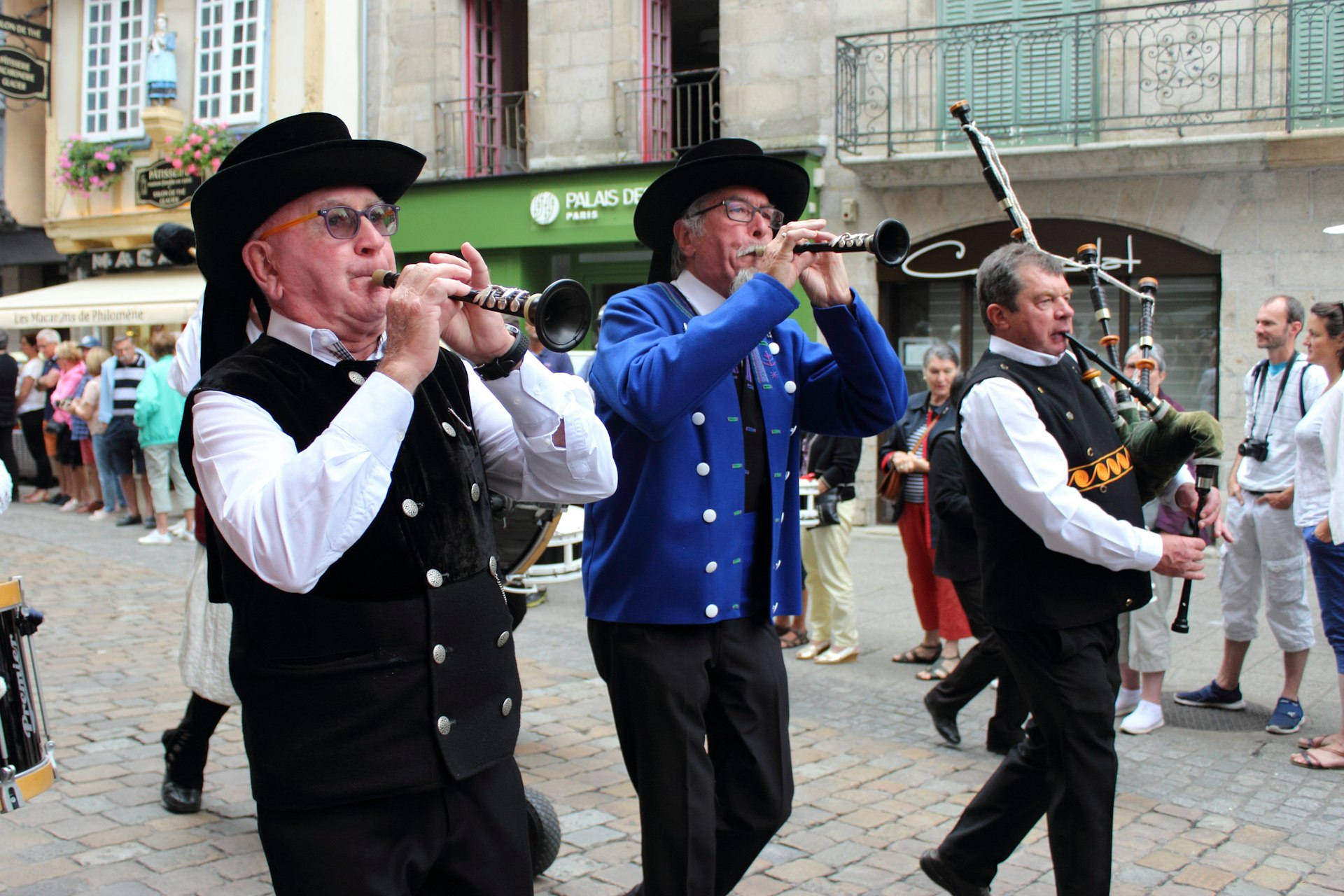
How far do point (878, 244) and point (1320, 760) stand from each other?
3.86 m

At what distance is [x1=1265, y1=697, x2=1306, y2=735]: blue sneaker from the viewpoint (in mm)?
5770

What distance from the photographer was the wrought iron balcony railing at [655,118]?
14.6 meters

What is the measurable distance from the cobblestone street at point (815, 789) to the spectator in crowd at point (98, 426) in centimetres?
561

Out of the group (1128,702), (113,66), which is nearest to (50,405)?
(113,66)

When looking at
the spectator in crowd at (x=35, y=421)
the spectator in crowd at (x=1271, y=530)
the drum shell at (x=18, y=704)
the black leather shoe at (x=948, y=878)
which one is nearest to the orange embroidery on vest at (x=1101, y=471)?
the black leather shoe at (x=948, y=878)

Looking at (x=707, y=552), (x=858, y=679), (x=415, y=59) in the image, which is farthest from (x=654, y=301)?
(x=415, y=59)

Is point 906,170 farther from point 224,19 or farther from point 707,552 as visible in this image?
point 224,19

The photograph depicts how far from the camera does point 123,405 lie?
12.7 meters

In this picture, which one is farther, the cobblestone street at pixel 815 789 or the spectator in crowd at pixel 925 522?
the spectator in crowd at pixel 925 522

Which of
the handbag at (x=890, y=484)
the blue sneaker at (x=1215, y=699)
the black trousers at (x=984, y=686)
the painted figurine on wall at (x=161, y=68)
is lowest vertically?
the blue sneaker at (x=1215, y=699)

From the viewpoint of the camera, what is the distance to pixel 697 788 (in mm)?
2943

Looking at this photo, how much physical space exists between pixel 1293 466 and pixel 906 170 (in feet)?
23.5

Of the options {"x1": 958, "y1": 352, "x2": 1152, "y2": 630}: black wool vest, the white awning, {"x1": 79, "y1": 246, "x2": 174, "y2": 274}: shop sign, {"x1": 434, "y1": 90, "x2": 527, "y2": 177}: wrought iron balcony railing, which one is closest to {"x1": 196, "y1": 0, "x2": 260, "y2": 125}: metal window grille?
{"x1": 79, "y1": 246, "x2": 174, "y2": 274}: shop sign

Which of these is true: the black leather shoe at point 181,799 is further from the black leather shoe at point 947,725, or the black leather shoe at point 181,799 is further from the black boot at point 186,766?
the black leather shoe at point 947,725
